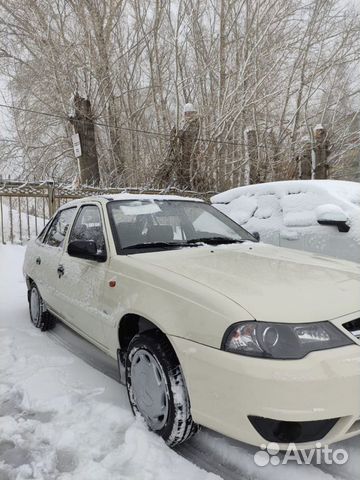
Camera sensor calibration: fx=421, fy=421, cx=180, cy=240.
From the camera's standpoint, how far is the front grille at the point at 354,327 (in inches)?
81.3

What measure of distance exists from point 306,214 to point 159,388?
353cm

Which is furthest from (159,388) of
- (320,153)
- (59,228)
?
(320,153)

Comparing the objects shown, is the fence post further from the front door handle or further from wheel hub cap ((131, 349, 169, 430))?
wheel hub cap ((131, 349, 169, 430))

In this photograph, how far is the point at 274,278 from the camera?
2439mm

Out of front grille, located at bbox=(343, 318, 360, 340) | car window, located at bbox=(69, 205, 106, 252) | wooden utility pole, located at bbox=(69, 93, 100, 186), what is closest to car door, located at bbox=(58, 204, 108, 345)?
car window, located at bbox=(69, 205, 106, 252)

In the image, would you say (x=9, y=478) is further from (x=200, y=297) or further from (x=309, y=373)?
(x=309, y=373)

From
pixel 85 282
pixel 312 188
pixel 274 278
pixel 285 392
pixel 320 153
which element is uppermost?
pixel 320 153

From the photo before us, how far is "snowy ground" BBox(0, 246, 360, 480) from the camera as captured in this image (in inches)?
87.2

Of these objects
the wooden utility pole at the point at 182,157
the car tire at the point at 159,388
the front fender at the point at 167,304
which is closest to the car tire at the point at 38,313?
the front fender at the point at 167,304

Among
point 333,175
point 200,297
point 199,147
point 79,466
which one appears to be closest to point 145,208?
point 200,297

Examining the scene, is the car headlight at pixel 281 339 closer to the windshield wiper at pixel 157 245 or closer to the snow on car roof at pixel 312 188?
the windshield wiper at pixel 157 245

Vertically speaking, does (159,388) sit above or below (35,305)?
above

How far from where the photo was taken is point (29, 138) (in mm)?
15633

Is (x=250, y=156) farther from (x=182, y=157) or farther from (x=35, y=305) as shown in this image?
(x=35, y=305)
